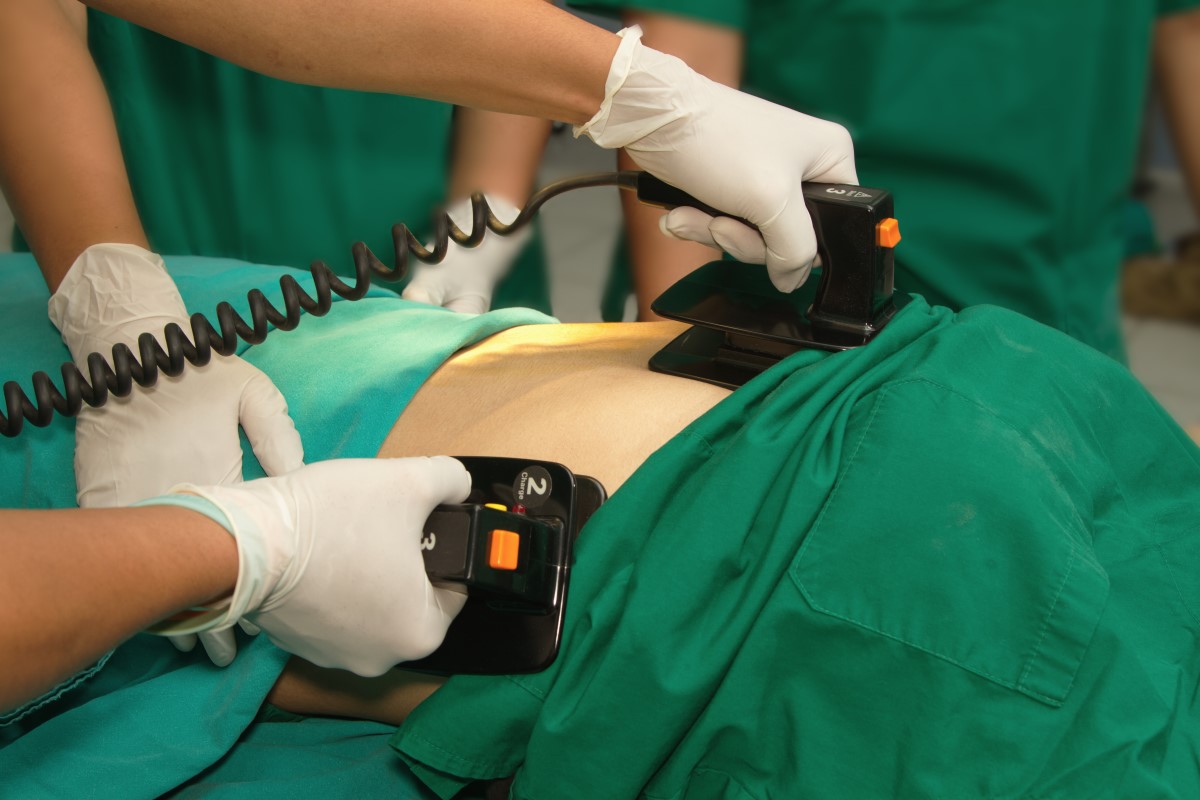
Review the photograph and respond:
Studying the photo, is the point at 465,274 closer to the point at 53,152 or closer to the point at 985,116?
the point at 53,152

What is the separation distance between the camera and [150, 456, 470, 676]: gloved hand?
0.71 metres

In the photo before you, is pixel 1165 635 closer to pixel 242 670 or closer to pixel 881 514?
pixel 881 514

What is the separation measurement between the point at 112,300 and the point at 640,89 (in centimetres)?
61

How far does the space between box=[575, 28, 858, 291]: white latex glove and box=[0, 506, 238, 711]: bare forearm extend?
1.94ft

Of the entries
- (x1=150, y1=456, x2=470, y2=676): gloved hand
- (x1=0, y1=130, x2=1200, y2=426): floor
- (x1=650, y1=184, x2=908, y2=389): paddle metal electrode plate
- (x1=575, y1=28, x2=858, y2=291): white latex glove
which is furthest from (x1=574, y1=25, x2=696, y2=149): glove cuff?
(x1=0, y1=130, x2=1200, y2=426): floor

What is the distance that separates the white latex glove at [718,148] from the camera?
0.98m

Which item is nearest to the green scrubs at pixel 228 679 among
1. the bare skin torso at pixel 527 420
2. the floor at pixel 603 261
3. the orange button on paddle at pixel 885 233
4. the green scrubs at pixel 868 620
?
the bare skin torso at pixel 527 420

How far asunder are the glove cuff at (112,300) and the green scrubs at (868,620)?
54 centimetres

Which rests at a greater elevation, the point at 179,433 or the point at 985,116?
the point at 985,116

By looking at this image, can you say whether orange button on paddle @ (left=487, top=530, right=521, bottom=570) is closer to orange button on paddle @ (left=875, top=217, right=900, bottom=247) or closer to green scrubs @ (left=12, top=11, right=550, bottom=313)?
orange button on paddle @ (left=875, top=217, right=900, bottom=247)

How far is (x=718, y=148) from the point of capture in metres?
1.00

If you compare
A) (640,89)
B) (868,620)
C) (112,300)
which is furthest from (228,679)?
(640,89)

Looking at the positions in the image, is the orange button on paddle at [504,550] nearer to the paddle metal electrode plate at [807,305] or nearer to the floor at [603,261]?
the paddle metal electrode plate at [807,305]

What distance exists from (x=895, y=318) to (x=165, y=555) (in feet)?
2.20
